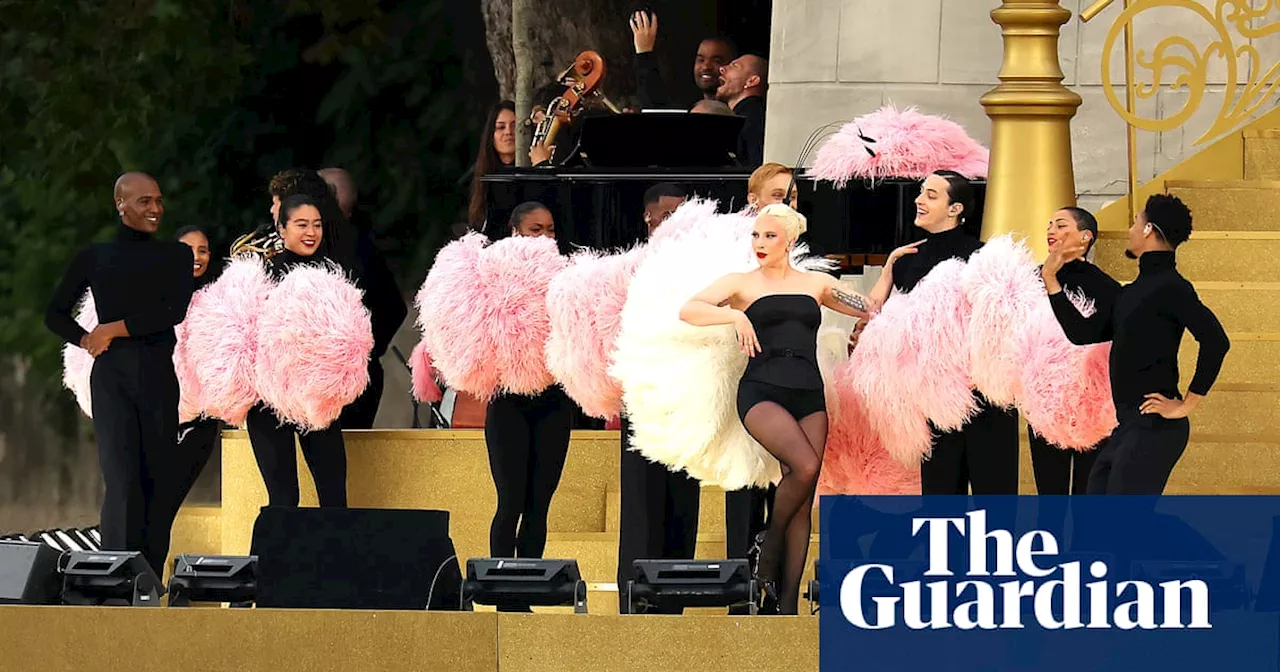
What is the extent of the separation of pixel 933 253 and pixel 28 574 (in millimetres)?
3331

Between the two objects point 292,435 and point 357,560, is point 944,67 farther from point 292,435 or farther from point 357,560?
point 357,560

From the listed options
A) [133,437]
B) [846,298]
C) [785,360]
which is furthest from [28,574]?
[846,298]

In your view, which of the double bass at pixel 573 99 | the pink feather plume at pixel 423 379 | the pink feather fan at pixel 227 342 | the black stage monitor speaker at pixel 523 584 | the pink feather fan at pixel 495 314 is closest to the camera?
the black stage monitor speaker at pixel 523 584

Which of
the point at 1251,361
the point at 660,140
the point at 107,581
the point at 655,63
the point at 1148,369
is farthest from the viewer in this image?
the point at 655,63

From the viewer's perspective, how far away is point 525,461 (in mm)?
12281

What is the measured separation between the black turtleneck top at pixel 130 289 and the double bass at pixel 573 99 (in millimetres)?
2225

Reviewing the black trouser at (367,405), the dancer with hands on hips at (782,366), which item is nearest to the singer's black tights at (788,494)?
the dancer with hands on hips at (782,366)

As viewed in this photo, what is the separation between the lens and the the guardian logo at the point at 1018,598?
1040 centimetres

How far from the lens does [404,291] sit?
18.5 m

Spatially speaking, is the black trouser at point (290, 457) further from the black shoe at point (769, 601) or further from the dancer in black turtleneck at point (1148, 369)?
the dancer in black turtleneck at point (1148, 369)

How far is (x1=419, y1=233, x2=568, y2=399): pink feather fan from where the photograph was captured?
12.2 m

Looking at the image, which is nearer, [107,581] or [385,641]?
[385,641]

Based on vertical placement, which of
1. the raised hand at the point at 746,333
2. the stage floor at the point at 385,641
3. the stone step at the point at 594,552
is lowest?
the stage floor at the point at 385,641

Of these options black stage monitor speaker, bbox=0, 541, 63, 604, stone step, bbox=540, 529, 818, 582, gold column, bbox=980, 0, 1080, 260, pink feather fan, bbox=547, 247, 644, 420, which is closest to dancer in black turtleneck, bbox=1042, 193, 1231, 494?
gold column, bbox=980, 0, 1080, 260
